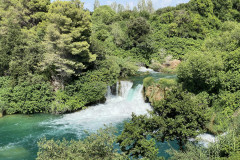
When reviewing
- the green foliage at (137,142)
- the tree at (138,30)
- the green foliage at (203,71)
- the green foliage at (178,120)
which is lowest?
the green foliage at (137,142)

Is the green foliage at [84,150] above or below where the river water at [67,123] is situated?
above

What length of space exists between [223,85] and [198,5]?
→ 112ft

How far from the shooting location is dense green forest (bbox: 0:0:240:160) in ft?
31.7

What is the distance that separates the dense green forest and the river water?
44.9 inches

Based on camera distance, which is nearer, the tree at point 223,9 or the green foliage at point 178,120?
the green foliage at point 178,120

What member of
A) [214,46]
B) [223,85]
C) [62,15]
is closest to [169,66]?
[214,46]

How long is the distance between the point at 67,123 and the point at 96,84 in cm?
537

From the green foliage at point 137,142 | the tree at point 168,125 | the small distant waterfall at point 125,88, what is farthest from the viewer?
the small distant waterfall at point 125,88

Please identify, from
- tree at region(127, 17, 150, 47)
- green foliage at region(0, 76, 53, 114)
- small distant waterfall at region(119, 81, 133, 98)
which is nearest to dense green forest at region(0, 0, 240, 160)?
green foliage at region(0, 76, 53, 114)

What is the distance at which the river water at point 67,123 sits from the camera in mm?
14656

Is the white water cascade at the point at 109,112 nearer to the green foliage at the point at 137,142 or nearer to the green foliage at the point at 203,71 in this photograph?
the green foliage at the point at 203,71

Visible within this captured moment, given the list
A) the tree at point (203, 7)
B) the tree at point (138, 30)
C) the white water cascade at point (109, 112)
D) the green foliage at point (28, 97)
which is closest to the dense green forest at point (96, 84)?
the green foliage at point (28, 97)

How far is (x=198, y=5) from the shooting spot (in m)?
45.1

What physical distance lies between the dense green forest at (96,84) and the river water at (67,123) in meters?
1.14
